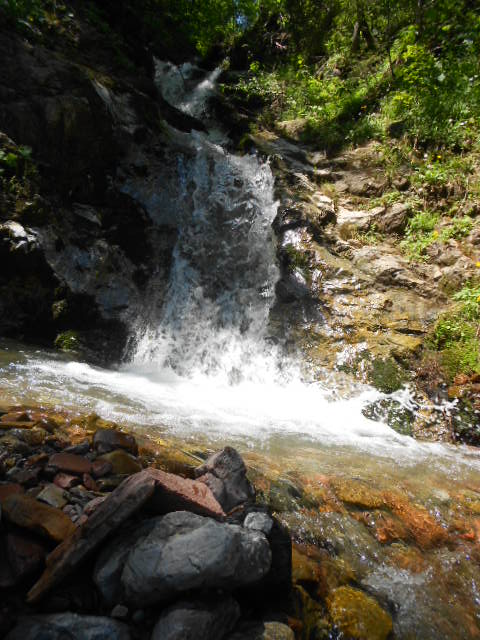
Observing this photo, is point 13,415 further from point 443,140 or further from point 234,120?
point 234,120

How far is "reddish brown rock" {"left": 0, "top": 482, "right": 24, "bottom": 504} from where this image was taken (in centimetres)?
171

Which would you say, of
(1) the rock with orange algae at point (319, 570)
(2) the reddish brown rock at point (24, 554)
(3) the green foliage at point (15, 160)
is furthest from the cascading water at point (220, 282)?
(2) the reddish brown rock at point (24, 554)

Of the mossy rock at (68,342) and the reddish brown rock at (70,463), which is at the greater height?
the mossy rock at (68,342)

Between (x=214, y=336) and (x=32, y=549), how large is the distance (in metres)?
5.98

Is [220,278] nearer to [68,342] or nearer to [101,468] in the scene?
[68,342]

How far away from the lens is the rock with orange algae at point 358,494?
2966 mm

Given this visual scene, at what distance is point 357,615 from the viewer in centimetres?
192

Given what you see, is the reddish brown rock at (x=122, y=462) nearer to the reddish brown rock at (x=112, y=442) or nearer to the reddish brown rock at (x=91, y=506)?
the reddish brown rock at (x=112, y=442)

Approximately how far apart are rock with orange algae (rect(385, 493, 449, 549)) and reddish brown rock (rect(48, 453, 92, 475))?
2.35 meters

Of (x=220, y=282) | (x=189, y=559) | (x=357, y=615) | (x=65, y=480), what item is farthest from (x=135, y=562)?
(x=220, y=282)

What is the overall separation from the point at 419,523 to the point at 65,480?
261cm

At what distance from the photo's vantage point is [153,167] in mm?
8656

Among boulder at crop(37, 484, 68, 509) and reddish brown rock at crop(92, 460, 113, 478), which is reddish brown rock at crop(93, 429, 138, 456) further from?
boulder at crop(37, 484, 68, 509)

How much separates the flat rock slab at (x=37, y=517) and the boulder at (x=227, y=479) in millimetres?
838
